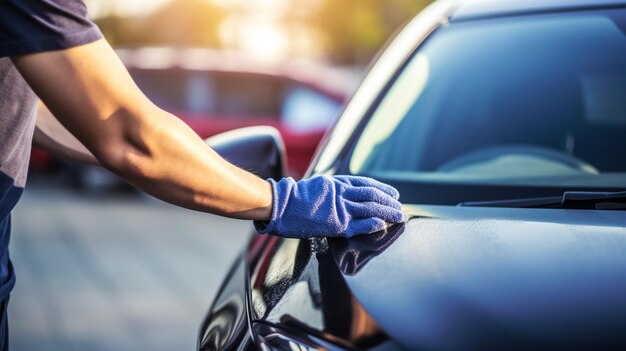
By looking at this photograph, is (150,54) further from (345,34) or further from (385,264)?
(345,34)

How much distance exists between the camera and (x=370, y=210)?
1.62 metres

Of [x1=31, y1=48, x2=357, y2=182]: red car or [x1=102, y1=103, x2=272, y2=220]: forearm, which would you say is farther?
[x1=31, y1=48, x2=357, y2=182]: red car

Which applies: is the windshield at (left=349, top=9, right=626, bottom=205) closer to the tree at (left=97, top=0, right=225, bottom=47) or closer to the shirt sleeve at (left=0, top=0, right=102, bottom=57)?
the shirt sleeve at (left=0, top=0, right=102, bottom=57)

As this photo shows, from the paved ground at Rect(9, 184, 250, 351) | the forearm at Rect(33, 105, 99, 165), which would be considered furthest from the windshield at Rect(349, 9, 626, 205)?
the paved ground at Rect(9, 184, 250, 351)

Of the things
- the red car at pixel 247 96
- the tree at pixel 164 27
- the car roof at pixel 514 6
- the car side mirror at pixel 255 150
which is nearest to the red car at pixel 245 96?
the red car at pixel 247 96

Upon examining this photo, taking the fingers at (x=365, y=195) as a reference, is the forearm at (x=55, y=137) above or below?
below

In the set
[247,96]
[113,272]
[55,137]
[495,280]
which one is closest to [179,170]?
[495,280]

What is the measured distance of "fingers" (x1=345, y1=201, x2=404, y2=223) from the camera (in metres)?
1.62

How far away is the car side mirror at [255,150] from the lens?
212 centimetres

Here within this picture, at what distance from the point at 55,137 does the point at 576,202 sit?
1.25 m

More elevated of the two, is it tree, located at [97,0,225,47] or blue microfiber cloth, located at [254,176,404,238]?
tree, located at [97,0,225,47]

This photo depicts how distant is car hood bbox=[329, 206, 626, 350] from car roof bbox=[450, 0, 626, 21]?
2.77 ft

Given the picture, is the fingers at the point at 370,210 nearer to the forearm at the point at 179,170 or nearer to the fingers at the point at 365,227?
the fingers at the point at 365,227

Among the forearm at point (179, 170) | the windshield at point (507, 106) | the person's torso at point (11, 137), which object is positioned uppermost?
the windshield at point (507, 106)
